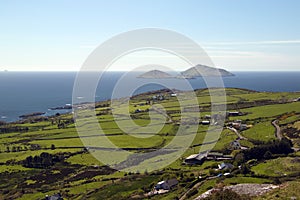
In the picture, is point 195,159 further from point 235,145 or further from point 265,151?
point 235,145

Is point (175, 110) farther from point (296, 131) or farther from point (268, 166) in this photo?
point (268, 166)

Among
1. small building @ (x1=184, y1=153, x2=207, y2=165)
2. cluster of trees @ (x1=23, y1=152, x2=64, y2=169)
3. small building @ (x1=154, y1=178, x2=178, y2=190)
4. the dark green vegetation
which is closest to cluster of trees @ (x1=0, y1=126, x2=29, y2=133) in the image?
the dark green vegetation

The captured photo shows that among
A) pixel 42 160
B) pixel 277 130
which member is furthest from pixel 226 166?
pixel 42 160

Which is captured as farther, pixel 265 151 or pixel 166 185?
pixel 265 151

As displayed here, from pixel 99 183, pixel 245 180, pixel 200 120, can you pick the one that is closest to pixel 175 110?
pixel 200 120

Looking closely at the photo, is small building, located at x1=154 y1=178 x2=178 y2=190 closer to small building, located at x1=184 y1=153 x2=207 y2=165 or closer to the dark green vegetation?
the dark green vegetation

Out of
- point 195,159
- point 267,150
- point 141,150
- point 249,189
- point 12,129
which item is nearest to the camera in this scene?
point 249,189
